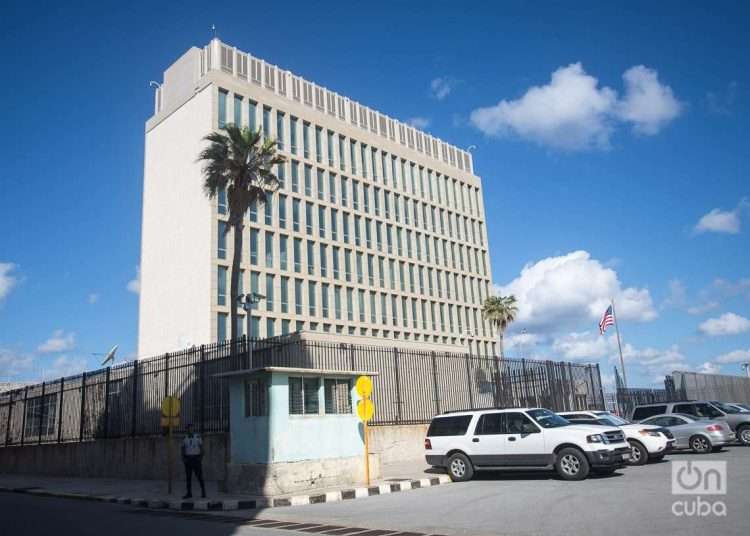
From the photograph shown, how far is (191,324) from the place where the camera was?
49.6 m

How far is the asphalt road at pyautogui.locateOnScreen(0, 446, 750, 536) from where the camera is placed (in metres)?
8.84

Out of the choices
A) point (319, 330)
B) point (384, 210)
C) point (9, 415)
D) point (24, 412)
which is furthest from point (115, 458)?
point (384, 210)

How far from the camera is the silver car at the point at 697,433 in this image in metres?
20.2

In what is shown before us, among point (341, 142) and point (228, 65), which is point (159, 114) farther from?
point (341, 142)

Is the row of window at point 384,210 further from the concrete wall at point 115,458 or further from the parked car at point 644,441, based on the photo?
the parked car at point 644,441

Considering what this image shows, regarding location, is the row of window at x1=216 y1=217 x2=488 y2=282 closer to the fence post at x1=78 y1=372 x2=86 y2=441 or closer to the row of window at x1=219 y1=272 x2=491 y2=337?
the row of window at x1=219 y1=272 x2=491 y2=337

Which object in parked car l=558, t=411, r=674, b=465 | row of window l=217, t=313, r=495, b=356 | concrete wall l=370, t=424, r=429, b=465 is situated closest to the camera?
parked car l=558, t=411, r=674, b=465

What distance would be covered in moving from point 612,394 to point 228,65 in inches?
1643

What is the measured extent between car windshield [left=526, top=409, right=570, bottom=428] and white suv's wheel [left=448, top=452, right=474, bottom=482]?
2.22 meters

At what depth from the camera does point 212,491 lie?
55.7 feet

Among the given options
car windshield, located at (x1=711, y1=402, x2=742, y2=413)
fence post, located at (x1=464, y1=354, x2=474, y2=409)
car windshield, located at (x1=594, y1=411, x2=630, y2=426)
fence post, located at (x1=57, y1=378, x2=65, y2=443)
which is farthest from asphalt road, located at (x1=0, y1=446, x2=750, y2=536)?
fence post, located at (x1=57, y1=378, x2=65, y2=443)

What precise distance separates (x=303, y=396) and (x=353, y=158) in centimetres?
4971

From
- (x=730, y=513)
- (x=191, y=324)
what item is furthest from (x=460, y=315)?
(x=730, y=513)

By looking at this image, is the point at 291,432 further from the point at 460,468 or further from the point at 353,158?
the point at 353,158
